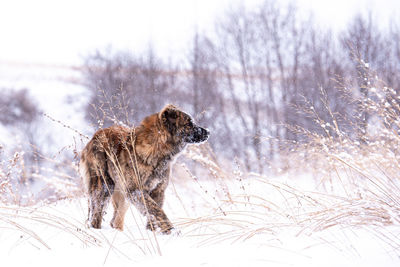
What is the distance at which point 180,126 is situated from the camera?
3.93 meters

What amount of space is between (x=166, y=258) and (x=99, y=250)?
564mm

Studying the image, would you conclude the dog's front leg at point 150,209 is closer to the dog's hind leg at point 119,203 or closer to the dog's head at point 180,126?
the dog's hind leg at point 119,203

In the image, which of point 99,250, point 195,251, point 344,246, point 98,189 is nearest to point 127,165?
point 98,189

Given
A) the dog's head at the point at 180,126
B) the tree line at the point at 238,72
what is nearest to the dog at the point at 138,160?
the dog's head at the point at 180,126

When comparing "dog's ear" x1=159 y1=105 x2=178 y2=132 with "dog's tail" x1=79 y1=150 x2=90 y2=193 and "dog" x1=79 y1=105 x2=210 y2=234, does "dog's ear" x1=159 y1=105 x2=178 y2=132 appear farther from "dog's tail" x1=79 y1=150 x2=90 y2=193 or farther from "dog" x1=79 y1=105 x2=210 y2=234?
"dog's tail" x1=79 y1=150 x2=90 y2=193

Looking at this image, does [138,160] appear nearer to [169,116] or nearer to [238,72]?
[169,116]

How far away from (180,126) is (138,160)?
0.65m

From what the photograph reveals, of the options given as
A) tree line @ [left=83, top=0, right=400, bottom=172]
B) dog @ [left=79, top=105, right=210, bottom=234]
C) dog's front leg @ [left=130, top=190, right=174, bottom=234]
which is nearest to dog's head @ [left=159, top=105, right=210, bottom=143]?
dog @ [left=79, top=105, right=210, bottom=234]

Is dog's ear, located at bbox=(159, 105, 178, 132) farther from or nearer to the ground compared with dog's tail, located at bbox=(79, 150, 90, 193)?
farther from the ground

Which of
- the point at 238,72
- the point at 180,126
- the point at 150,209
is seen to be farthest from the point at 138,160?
the point at 238,72

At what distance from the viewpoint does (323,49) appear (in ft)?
46.3

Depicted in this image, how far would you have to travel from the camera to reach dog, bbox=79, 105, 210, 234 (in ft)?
11.2

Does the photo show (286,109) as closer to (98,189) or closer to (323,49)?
(323,49)

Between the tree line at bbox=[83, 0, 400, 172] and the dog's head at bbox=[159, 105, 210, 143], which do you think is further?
the tree line at bbox=[83, 0, 400, 172]
